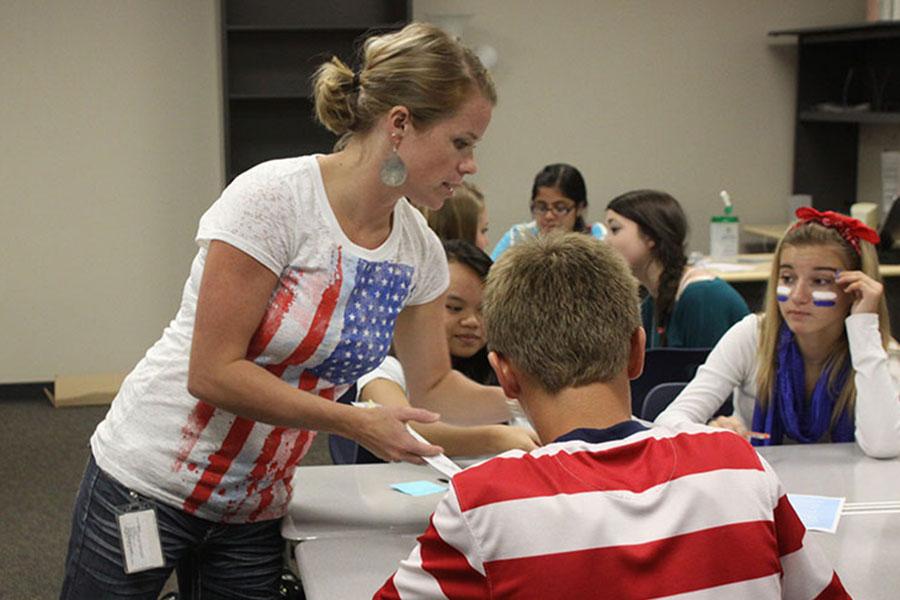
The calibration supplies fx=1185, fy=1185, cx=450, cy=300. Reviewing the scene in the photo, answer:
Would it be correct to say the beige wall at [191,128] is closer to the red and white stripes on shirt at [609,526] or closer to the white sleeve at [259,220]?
the white sleeve at [259,220]

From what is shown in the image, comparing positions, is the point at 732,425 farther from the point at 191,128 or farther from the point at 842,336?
the point at 191,128

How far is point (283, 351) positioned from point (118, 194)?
14.9 feet

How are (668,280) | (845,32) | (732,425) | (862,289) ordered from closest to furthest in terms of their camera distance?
(732,425) < (862,289) < (668,280) < (845,32)

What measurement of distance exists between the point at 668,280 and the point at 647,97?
2.83 meters

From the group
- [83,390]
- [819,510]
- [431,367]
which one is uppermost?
[431,367]

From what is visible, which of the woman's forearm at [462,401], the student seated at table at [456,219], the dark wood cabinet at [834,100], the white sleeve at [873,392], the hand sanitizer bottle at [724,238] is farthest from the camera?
the dark wood cabinet at [834,100]

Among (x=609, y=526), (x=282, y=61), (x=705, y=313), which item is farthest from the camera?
(x=282, y=61)

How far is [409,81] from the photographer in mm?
1820

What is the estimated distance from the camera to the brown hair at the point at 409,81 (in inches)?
71.5

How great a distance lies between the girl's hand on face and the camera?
269 cm

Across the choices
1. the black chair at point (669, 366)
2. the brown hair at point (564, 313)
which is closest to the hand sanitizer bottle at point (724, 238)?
the black chair at point (669, 366)

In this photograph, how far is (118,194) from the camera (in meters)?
6.07

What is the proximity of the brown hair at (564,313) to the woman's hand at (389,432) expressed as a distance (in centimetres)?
44

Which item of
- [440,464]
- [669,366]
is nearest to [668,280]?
[669,366]
